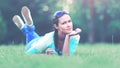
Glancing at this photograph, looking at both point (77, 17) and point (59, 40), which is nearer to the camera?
point (59, 40)

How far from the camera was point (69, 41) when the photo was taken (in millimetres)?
6137

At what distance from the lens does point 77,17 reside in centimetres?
2264

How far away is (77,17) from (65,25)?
16.5m

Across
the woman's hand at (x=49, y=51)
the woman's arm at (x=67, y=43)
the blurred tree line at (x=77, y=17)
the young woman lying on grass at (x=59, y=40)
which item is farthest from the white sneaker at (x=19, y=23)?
the blurred tree line at (x=77, y=17)

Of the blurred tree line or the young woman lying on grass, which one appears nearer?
the young woman lying on grass

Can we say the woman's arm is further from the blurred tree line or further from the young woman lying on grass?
the blurred tree line

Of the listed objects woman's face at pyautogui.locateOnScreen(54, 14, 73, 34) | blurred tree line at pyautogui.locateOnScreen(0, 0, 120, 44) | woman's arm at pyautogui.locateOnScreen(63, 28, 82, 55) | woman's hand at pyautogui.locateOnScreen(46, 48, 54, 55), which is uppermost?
woman's face at pyautogui.locateOnScreen(54, 14, 73, 34)

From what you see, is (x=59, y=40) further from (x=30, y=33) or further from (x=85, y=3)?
(x=85, y=3)

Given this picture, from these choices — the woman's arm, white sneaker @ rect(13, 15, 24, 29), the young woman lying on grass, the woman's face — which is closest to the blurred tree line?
white sneaker @ rect(13, 15, 24, 29)

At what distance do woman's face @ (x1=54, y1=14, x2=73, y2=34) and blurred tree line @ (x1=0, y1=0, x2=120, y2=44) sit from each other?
32.7ft

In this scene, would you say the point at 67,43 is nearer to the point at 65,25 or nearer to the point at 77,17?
the point at 65,25

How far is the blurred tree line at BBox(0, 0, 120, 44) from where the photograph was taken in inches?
671

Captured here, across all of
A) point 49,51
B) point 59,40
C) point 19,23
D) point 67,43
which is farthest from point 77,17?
point 67,43

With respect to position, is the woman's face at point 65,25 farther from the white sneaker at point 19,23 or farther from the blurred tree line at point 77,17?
the blurred tree line at point 77,17
